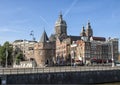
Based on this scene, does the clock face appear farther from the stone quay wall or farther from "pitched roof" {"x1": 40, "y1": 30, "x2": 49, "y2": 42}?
the stone quay wall

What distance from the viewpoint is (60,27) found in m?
158

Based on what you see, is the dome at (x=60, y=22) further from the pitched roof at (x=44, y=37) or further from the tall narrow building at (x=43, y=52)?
the pitched roof at (x=44, y=37)

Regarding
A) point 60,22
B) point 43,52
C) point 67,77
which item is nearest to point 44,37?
point 43,52

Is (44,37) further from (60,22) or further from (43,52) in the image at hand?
(60,22)

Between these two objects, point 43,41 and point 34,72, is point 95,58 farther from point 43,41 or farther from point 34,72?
point 34,72

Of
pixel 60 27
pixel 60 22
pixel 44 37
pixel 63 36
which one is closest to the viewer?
pixel 44 37

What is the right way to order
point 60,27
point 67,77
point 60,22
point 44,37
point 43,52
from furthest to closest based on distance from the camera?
point 60,22, point 60,27, point 44,37, point 43,52, point 67,77

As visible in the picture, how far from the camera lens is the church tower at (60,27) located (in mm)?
158000

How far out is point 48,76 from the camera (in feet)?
167

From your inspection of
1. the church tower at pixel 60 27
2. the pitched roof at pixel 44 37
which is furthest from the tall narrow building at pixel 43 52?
the church tower at pixel 60 27

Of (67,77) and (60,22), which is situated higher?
(60,22)

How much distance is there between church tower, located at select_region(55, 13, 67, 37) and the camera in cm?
15800

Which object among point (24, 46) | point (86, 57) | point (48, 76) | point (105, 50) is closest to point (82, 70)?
point (48, 76)

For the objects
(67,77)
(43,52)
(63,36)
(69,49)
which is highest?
(63,36)
